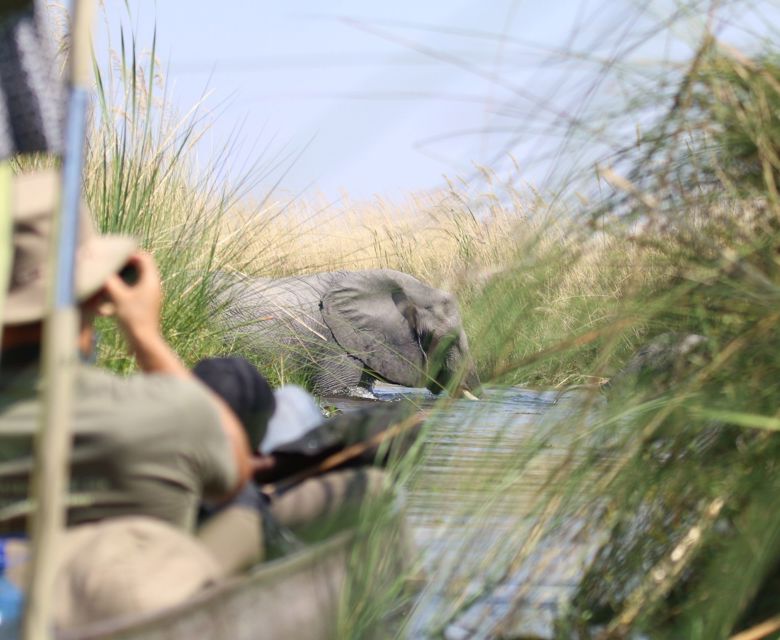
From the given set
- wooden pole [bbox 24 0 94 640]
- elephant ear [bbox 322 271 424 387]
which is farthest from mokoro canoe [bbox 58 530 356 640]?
elephant ear [bbox 322 271 424 387]

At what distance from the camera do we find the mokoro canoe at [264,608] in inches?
59.5

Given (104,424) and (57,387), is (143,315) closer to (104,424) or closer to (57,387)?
(104,424)

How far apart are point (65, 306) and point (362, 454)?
84 cm

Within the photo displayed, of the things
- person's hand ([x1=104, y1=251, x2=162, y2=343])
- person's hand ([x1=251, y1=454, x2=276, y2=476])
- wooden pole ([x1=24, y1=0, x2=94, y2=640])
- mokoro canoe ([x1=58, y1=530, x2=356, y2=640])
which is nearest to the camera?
wooden pole ([x1=24, y1=0, x2=94, y2=640])

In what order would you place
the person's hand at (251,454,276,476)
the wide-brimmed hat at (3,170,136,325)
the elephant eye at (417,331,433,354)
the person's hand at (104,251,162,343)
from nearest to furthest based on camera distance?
1. the wide-brimmed hat at (3,170,136,325)
2. the person's hand at (104,251,162,343)
3. the person's hand at (251,454,276,476)
4. the elephant eye at (417,331,433,354)

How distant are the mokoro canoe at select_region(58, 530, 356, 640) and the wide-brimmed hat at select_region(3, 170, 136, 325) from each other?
0.43 meters

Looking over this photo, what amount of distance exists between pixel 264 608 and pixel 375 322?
9.82 metres

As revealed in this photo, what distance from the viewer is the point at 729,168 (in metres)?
2.09

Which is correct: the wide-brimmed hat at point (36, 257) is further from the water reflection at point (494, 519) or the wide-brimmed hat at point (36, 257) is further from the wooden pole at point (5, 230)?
the water reflection at point (494, 519)

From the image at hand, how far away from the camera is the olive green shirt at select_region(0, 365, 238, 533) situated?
5.26 feet

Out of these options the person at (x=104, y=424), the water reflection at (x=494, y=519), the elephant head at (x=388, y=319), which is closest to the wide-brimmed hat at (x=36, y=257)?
the person at (x=104, y=424)

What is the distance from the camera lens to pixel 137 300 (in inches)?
73.0

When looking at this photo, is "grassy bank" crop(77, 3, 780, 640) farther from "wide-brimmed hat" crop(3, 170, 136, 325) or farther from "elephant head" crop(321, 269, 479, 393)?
"elephant head" crop(321, 269, 479, 393)

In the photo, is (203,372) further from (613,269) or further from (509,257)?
(613,269)
